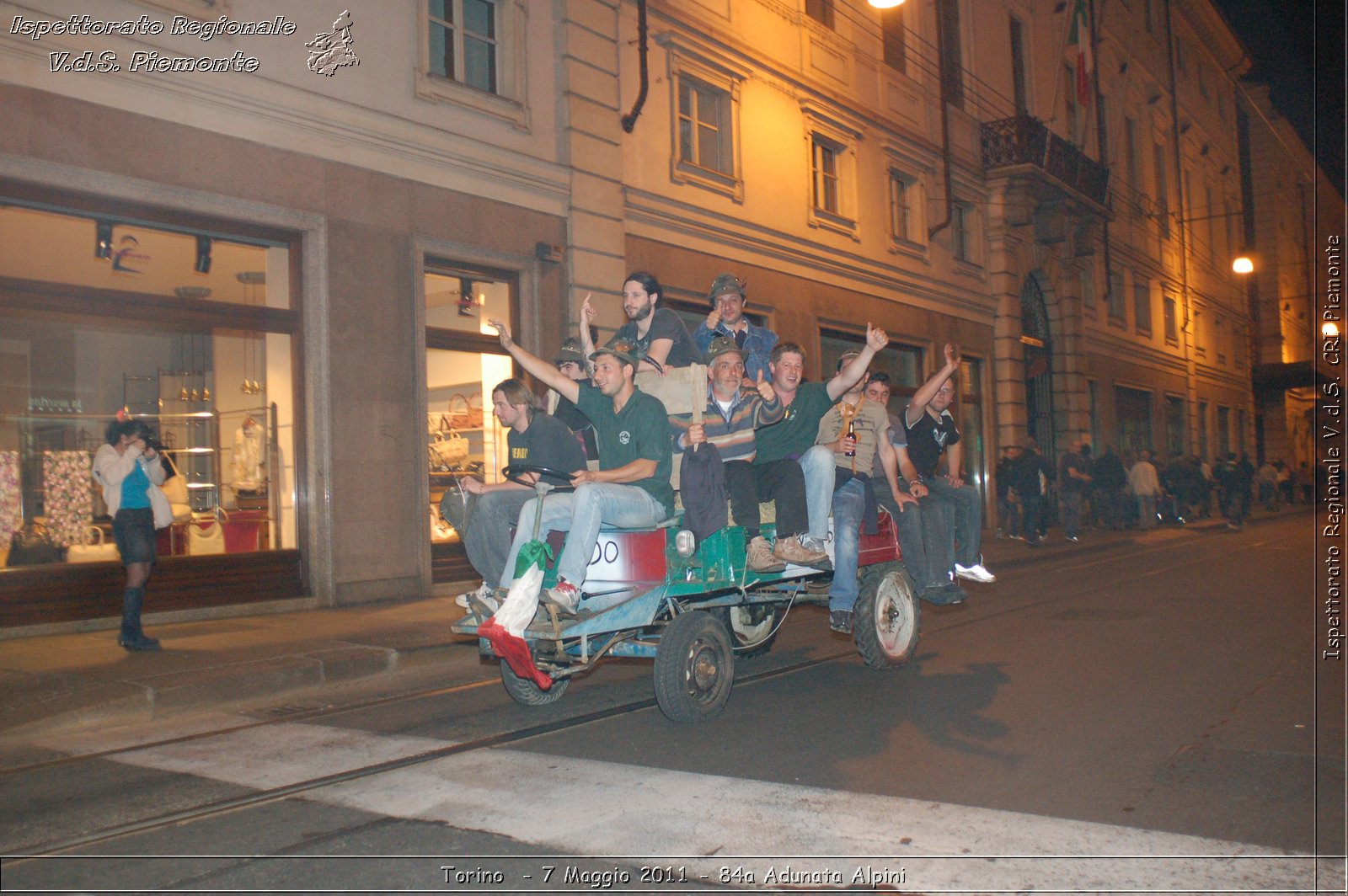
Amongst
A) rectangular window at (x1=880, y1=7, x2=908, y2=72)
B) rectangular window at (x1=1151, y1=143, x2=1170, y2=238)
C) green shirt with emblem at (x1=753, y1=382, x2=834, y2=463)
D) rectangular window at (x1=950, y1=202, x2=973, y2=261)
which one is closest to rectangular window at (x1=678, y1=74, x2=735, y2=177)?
rectangular window at (x1=880, y1=7, x2=908, y2=72)

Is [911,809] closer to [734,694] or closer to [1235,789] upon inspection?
[1235,789]

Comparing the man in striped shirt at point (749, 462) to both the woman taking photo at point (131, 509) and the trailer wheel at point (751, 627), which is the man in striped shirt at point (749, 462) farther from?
the woman taking photo at point (131, 509)

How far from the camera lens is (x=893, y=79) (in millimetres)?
21406

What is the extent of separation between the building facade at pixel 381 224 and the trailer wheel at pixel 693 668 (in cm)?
523

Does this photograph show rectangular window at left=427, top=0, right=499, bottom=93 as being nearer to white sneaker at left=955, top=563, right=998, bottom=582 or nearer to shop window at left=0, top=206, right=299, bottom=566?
shop window at left=0, top=206, right=299, bottom=566

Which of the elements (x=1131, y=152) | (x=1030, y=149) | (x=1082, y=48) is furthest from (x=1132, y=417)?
(x=1030, y=149)

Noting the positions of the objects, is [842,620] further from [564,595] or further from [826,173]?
[826,173]

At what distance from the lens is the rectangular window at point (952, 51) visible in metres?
23.0

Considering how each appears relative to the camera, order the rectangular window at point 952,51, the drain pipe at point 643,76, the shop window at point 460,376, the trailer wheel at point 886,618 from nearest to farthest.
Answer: the trailer wheel at point 886,618
the shop window at point 460,376
the drain pipe at point 643,76
the rectangular window at point 952,51

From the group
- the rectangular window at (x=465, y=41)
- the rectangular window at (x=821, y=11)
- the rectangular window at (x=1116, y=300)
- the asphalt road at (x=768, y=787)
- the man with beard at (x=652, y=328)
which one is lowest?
the asphalt road at (x=768, y=787)

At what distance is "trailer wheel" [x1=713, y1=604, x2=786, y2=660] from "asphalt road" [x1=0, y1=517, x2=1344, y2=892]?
255 millimetres

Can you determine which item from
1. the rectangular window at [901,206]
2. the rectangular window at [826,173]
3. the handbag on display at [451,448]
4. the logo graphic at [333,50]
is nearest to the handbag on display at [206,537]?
the handbag on display at [451,448]

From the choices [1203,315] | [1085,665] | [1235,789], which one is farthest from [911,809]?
[1203,315]

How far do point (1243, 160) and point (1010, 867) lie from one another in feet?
171
